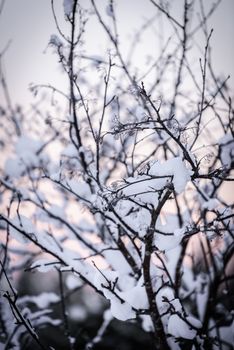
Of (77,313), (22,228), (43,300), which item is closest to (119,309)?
(22,228)

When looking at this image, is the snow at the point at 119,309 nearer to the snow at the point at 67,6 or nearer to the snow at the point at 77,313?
the snow at the point at 67,6

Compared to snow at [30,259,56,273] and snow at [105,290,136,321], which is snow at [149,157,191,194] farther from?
snow at [30,259,56,273]

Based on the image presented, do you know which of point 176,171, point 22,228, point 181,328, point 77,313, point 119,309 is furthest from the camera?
point 77,313

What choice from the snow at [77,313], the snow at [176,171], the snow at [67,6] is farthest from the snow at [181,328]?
the snow at [77,313]

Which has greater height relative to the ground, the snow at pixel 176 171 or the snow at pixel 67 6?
the snow at pixel 67 6

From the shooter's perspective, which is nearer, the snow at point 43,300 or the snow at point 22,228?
the snow at point 22,228

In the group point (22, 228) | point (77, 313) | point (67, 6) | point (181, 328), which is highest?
point (67, 6)

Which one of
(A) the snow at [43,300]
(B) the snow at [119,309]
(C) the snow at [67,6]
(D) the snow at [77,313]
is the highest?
(C) the snow at [67,6]

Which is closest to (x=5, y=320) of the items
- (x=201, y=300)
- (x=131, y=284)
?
(x=131, y=284)

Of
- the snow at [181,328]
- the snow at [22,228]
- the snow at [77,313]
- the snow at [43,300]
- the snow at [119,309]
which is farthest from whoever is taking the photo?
the snow at [77,313]

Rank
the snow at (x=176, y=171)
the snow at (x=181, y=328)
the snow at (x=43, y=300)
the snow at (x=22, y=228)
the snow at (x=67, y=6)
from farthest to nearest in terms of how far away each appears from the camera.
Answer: the snow at (x=43, y=300) < the snow at (x=22, y=228) < the snow at (x=67, y=6) < the snow at (x=181, y=328) < the snow at (x=176, y=171)

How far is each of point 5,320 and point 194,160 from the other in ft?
10.9

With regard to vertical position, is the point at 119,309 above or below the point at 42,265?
below

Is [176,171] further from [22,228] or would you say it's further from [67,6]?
[67,6]
